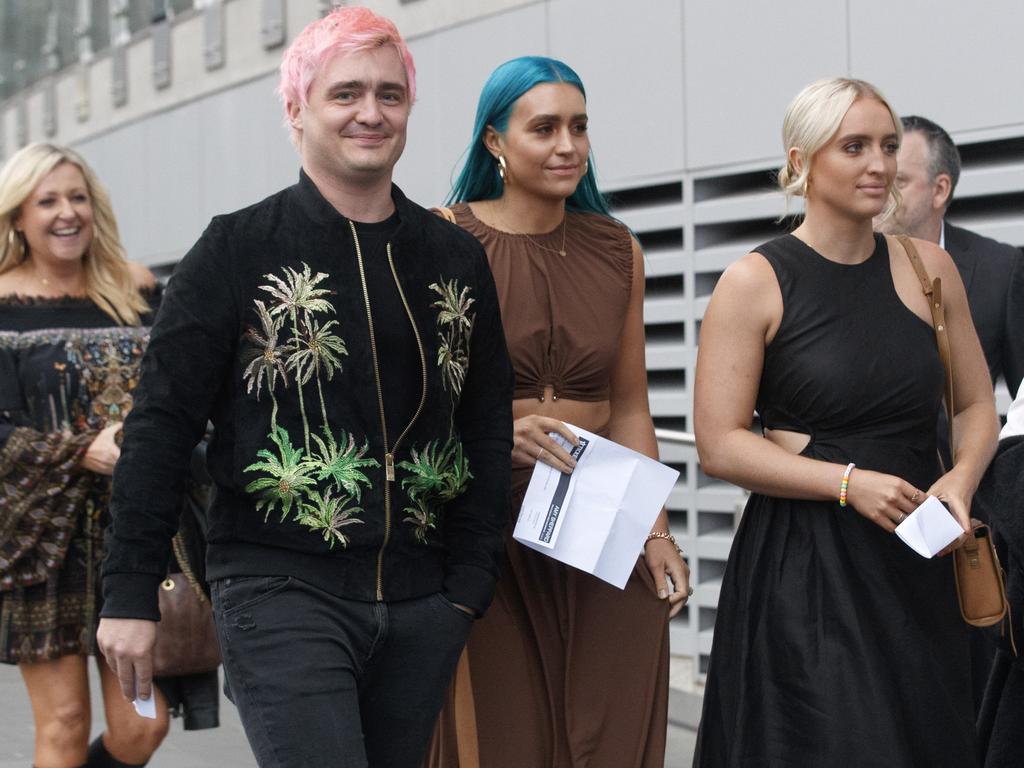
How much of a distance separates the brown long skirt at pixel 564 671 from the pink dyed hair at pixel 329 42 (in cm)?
114

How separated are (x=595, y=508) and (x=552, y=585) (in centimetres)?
26

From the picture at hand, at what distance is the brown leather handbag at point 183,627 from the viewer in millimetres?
4883

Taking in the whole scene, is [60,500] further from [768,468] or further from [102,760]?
[768,468]

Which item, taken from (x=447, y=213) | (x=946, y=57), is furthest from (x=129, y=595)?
(x=946, y=57)

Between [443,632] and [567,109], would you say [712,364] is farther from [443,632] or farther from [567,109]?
[443,632]

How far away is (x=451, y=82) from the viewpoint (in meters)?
9.70

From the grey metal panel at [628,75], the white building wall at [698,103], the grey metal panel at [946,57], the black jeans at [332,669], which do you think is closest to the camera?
the black jeans at [332,669]

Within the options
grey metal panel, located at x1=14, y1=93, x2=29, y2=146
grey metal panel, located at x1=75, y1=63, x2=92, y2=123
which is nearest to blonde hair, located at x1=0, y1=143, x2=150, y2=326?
grey metal panel, located at x1=75, y1=63, x2=92, y2=123

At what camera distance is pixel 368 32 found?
129 inches

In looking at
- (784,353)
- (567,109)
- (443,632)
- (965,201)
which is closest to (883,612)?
(784,353)

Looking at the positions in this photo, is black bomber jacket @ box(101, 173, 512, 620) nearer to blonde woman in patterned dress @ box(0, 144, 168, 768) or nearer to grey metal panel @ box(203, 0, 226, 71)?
blonde woman in patterned dress @ box(0, 144, 168, 768)

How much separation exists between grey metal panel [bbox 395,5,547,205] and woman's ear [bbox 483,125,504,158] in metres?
4.69

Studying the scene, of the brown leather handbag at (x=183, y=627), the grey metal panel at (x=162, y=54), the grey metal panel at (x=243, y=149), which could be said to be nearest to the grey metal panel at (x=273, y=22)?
the grey metal panel at (x=243, y=149)

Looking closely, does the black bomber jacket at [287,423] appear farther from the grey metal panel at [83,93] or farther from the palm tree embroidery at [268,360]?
the grey metal panel at [83,93]
